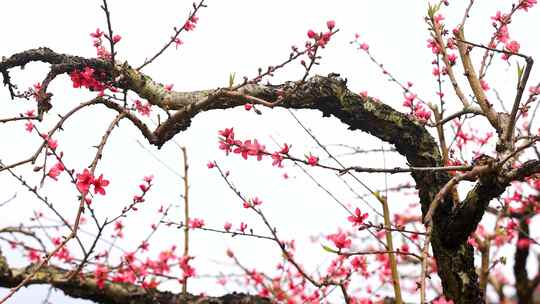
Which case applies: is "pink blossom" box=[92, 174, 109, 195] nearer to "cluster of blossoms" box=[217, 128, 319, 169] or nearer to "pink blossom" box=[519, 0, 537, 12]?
"cluster of blossoms" box=[217, 128, 319, 169]

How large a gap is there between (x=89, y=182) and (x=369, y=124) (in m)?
1.90

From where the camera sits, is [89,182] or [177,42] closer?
[89,182]

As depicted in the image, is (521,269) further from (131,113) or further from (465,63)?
(131,113)

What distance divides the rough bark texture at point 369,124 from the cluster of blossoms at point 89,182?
513 millimetres

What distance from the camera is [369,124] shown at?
329cm

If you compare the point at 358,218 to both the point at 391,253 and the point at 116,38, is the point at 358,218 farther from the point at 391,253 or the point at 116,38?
the point at 116,38

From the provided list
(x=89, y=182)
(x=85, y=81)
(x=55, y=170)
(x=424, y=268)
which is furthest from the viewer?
(x=85, y=81)

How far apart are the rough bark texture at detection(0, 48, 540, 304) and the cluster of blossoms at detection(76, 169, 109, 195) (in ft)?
1.68

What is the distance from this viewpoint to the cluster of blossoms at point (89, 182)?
2.24 metres

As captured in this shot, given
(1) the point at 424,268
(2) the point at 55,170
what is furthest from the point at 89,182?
(1) the point at 424,268

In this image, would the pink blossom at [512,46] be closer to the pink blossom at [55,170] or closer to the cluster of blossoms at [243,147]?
the cluster of blossoms at [243,147]

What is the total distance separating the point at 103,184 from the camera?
2422 mm

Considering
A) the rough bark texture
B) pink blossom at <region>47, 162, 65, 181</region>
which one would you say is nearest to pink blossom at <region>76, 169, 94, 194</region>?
pink blossom at <region>47, 162, 65, 181</region>

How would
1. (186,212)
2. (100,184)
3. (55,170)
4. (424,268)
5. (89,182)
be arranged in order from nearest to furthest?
(424,268) → (89,182) → (100,184) → (55,170) → (186,212)
